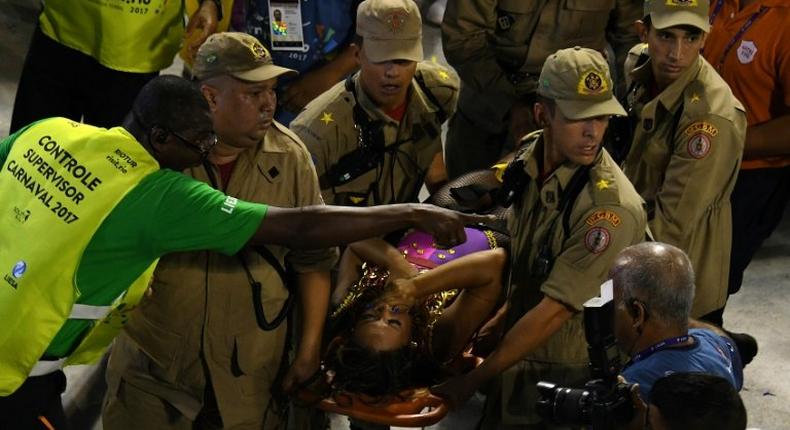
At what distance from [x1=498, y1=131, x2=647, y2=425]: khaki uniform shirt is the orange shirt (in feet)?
3.30

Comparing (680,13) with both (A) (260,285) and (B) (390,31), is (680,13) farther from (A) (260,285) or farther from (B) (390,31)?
(A) (260,285)

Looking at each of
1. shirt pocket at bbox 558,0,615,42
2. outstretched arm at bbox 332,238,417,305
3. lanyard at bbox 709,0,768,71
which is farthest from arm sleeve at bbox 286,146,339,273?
lanyard at bbox 709,0,768,71

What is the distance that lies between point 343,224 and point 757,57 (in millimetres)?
2014

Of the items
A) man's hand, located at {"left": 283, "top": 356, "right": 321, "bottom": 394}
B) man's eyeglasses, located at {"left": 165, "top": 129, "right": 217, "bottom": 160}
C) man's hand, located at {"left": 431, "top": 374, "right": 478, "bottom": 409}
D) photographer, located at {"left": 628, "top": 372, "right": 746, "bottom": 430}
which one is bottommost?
man's hand, located at {"left": 431, "top": 374, "right": 478, "bottom": 409}

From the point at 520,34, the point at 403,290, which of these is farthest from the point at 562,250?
the point at 520,34

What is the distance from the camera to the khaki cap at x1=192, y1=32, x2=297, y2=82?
3521mm

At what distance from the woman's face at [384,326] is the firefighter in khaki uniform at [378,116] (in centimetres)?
50

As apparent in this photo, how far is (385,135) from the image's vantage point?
4.34 metres

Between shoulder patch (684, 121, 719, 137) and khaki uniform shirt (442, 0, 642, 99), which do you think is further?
khaki uniform shirt (442, 0, 642, 99)

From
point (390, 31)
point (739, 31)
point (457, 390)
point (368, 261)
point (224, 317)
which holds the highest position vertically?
point (390, 31)

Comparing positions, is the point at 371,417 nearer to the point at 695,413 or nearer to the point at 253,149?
the point at 253,149

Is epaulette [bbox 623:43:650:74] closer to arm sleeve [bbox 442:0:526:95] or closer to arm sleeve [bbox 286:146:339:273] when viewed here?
arm sleeve [bbox 442:0:526:95]

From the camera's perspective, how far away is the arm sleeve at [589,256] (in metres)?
3.65

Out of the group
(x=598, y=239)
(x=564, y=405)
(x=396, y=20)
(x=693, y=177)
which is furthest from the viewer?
(x=396, y=20)
